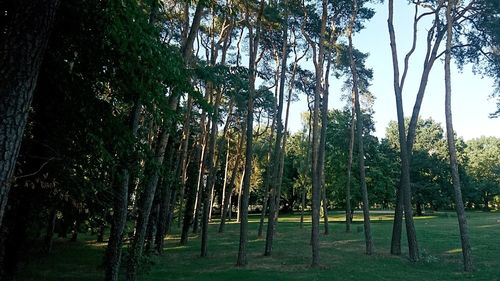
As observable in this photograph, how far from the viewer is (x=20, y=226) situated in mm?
6762

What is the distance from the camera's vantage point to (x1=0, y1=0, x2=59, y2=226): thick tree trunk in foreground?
342cm

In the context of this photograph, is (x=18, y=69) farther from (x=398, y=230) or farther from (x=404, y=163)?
(x=398, y=230)

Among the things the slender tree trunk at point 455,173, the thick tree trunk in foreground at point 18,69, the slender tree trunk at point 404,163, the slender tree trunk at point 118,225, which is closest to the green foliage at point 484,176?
the slender tree trunk at point 404,163

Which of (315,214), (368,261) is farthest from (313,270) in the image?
(368,261)

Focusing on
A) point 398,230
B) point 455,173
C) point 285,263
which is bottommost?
point 285,263

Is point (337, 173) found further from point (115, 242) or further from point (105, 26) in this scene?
point (105, 26)

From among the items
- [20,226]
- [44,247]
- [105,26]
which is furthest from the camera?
[44,247]

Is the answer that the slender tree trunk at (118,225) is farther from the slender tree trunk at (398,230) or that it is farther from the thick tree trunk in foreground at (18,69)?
the slender tree trunk at (398,230)

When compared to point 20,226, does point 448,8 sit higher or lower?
higher

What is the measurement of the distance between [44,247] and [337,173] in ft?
89.2

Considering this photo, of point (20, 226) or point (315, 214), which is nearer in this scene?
point (20, 226)

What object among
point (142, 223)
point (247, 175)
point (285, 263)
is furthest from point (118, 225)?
point (285, 263)

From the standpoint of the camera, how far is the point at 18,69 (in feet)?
11.5

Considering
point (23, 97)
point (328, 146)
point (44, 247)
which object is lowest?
point (44, 247)
